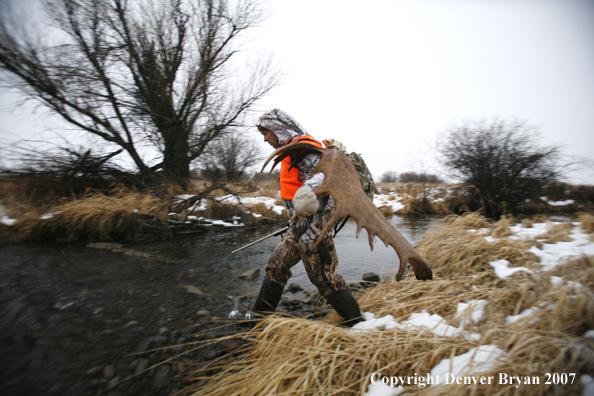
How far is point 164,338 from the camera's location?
2.28 m

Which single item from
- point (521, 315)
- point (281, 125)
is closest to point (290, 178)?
point (281, 125)

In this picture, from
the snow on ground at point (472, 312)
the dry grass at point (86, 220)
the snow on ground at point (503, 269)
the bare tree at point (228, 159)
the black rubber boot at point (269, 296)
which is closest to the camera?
the snow on ground at point (472, 312)

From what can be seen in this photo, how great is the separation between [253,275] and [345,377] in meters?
2.81

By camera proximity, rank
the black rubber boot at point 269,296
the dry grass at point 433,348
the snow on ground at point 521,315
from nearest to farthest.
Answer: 1. the dry grass at point 433,348
2. the snow on ground at point 521,315
3. the black rubber boot at point 269,296

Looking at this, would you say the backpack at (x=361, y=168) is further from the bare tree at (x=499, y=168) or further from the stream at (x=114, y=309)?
the bare tree at (x=499, y=168)

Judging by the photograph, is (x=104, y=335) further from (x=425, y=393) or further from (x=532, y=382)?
(x=532, y=382)

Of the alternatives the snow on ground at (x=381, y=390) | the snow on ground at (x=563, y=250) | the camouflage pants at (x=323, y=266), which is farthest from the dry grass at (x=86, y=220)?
the snow on ground at (x=563, y=250)

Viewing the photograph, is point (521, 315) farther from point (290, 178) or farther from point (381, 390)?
point (290, 178)

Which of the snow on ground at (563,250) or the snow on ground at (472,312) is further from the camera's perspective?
the snow on ground at (563,250)

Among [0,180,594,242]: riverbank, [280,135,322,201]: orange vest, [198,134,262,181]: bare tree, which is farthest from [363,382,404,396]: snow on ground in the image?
[198,134,262,181]: bare tree

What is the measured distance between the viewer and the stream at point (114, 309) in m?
1.83

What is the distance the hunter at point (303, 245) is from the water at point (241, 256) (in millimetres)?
1410

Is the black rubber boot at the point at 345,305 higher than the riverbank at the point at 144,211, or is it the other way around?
the riverbank at the point at 144,211

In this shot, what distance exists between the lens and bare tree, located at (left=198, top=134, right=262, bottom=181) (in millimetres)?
9273
